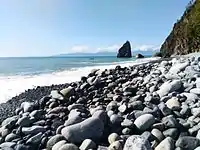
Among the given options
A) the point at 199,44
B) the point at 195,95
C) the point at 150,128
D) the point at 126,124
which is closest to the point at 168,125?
the point at 150,128

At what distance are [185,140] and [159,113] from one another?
97 cm

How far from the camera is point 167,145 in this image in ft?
12.0

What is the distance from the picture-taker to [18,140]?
15.3ft

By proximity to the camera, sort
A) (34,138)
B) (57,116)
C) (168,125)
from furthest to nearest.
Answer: (57,116) < (34,138) < (168,125)

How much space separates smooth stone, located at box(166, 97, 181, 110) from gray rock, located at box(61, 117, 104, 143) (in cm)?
123

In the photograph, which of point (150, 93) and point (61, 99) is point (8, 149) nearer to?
point (61, 99)

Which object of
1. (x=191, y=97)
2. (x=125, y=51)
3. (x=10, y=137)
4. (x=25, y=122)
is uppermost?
(x=125, y=51)

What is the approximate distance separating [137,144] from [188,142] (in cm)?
67

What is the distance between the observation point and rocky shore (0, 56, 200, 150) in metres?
3.99

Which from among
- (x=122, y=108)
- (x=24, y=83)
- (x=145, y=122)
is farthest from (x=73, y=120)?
(x=24, y=83)

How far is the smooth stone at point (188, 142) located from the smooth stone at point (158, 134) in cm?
27

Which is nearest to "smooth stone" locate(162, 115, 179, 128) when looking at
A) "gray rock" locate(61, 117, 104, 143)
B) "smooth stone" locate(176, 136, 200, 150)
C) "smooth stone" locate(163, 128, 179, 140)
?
"smooth stone" locate(163, 128, 179, 140)

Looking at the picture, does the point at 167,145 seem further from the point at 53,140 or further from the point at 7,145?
the point at 7,145

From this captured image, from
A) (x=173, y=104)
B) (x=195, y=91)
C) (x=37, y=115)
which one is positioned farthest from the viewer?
(x=37, y=115)
